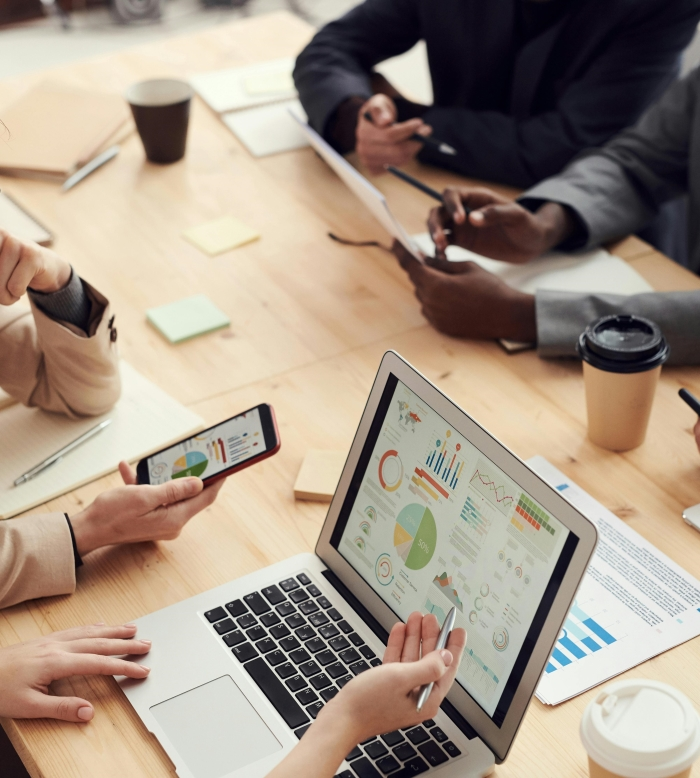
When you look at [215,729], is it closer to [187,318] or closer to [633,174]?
[187,318]

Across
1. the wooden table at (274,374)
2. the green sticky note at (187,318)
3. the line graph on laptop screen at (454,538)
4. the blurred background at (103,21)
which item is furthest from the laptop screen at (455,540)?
the blurred background at (103,21)

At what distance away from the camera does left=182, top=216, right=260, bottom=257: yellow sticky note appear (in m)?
1.53

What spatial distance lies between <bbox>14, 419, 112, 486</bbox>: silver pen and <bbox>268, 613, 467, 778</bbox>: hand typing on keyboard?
527 millimetres

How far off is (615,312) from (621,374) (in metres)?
0.24

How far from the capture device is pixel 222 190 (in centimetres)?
170

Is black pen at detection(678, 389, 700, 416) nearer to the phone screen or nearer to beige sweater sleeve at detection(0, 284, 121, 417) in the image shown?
the phone screen

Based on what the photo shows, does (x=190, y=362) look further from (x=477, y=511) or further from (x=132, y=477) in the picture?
(x=477, y=511)

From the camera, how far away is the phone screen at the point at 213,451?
3.21ft

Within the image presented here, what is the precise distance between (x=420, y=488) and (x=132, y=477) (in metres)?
0.38

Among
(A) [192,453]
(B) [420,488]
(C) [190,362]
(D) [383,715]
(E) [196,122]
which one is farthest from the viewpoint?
(E) [196,122]

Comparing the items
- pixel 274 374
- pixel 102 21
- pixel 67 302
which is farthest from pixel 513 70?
pixel 102 21

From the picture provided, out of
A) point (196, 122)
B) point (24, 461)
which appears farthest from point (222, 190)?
point (24, 461)

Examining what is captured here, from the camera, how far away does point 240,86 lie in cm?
206

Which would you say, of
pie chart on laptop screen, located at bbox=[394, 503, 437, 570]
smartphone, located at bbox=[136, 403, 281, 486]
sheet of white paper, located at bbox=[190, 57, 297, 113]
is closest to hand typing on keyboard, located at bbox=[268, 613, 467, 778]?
pie chart on laptop screen, located at bbox=[394, 503, 437, 570]
